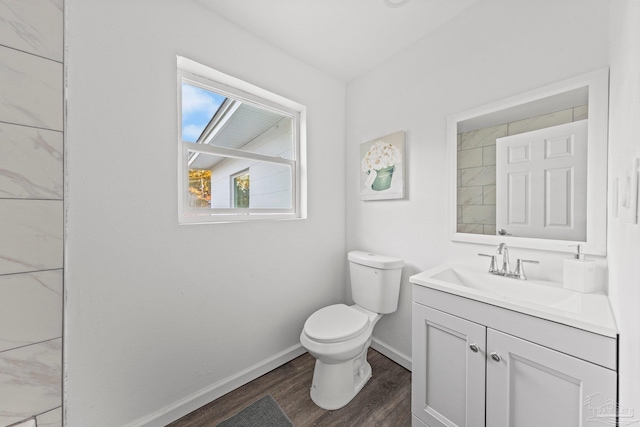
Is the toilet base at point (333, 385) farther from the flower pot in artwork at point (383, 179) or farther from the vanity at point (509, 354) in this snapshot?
the flower pot in artwork at point (383, 179)

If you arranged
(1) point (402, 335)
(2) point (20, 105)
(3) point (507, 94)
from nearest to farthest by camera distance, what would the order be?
(2) point (20, 105)
(3) point (507, 94)
(1) point (402, 335)

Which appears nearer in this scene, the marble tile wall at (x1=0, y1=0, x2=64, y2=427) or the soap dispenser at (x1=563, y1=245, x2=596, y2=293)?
the marble tile wall at (x1=0, y1=0, x2=64, y2=427)

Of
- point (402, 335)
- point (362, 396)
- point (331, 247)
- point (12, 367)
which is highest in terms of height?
point (331, 247)

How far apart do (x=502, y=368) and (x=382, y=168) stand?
4.44 feet

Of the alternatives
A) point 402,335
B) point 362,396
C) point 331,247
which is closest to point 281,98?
point 331,247

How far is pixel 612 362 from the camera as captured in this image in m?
0.70

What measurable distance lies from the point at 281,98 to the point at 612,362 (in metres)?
2.05

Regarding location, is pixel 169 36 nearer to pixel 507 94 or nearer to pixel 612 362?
pixel 507 94

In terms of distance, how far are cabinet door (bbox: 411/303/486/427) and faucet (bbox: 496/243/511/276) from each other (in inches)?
16.0

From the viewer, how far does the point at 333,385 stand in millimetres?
1413

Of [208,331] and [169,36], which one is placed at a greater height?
[169,36]

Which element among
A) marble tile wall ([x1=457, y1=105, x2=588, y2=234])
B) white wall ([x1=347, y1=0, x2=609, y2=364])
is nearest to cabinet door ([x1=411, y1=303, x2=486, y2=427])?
white wall ([x1=347, y1=0, x2=609, y2=364])

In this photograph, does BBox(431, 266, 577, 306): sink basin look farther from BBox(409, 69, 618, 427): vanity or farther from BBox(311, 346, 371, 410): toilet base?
BBox(311, 346, 371, 410): toilet base

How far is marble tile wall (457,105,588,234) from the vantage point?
51.7 inches
